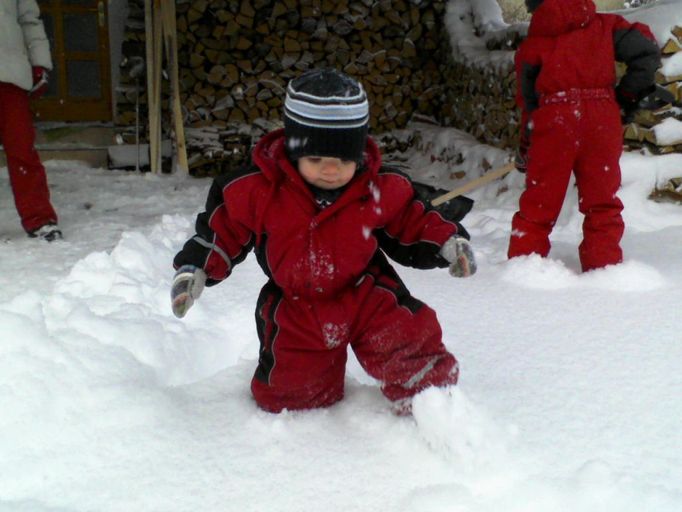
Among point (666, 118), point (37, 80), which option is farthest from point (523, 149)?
point (37, 80)

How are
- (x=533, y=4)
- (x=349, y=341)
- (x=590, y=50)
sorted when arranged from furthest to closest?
1. (x=533, y=4)
2. (x=590, y=50)
3. (x=349, y=341)

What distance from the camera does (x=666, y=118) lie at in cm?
369

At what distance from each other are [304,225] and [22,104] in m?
2.40

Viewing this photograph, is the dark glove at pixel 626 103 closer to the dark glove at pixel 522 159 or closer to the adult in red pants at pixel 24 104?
the dark glove at pixel 522 159

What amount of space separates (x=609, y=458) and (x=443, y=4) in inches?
231

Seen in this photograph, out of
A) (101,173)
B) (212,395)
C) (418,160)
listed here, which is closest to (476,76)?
(418,160)

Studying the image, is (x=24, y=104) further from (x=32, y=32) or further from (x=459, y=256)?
(x=459, y=256)

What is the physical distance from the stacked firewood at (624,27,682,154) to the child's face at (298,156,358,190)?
2.57 m

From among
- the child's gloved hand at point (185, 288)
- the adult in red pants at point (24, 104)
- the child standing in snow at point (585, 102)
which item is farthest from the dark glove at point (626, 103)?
the adult in red pants at point (24, 104)

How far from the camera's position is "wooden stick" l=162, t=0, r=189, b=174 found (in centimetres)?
531

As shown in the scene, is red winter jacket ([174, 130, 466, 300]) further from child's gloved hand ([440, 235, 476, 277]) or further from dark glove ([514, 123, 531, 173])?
dark glove ([514, 123, 531, 173])

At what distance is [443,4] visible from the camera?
6.56 m

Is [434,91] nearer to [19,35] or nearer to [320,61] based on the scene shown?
[320,61]

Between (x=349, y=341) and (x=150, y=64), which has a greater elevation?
(x=349, y=341)
